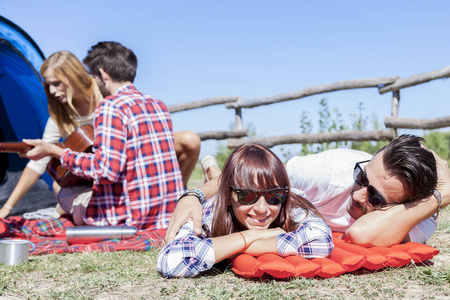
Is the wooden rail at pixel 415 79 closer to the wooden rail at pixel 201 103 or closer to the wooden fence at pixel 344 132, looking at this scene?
the wooden fence at pixel 344 132

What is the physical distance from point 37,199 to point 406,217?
383 centimetres

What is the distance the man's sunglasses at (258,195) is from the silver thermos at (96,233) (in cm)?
128

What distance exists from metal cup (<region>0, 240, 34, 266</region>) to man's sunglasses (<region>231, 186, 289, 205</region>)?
1340 millimetres

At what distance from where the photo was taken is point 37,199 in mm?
4770

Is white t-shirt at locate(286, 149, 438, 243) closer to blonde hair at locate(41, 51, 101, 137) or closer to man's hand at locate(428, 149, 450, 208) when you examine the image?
man's hand at locate(428, 149, 450, 208)

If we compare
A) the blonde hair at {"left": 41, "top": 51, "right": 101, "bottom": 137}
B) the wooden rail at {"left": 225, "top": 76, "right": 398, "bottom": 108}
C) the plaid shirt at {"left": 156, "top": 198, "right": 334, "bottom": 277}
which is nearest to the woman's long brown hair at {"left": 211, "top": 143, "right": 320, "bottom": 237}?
the plaid shirt at {"left": 156, "top": 198, "right": 334, "bottom": 277}

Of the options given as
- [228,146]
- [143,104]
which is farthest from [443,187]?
[228,146]

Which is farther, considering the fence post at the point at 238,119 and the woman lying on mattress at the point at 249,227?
the fence post at the point at 238,119

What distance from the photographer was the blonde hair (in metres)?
3.64

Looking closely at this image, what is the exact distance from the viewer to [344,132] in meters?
7.33

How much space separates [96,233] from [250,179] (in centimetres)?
152

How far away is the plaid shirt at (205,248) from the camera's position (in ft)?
6.51

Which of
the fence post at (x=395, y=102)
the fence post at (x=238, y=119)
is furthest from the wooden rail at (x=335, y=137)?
the fence post at (x=238, y=119)

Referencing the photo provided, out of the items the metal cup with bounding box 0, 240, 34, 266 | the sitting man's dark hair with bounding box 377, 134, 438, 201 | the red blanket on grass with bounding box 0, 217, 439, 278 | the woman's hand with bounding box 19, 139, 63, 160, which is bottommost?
the metal cup with bounding box 0, 240, 34, 266
